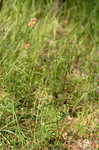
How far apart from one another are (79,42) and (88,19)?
1.43ft

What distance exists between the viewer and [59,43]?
11.3ft

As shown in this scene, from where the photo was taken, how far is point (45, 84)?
2.82 m

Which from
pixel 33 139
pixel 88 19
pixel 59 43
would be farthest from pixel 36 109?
pixel 88 19

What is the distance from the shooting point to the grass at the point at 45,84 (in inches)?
96.4

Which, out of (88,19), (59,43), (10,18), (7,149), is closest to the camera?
(7,149)

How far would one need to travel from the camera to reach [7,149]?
233cm

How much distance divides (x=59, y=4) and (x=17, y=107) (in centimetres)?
→ 186

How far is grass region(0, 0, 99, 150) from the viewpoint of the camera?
2.45m

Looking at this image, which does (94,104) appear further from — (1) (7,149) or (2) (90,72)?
(1) (7,149)

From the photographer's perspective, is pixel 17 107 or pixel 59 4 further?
pixel 59 4

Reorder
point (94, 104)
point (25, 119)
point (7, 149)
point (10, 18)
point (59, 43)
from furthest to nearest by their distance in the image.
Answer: point (59, 43) → point (10, 18) → point (94, 104) → point (25, 119) → point (7, 149)

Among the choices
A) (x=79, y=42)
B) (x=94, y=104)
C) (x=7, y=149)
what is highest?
(x=79, y=42)

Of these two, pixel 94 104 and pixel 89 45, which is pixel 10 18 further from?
pixel 94 104

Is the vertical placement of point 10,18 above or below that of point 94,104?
above
